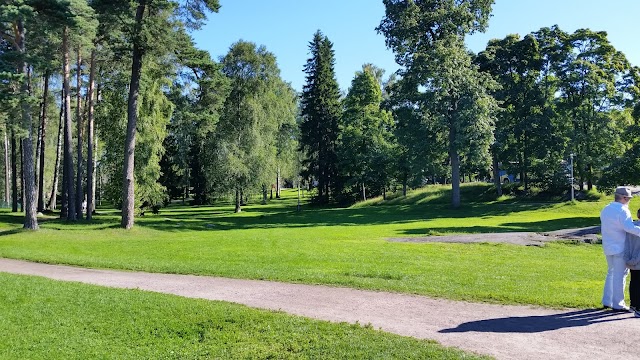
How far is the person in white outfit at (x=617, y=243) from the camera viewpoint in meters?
7.93

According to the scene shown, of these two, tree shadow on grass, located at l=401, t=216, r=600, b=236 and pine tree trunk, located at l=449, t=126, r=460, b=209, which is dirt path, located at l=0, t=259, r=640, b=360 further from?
pine tree trunk, located at l=449, t=126, r=460, b=209

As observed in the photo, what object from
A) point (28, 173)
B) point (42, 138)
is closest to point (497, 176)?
point (28, 173)

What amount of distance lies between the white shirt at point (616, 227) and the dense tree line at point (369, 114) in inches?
861

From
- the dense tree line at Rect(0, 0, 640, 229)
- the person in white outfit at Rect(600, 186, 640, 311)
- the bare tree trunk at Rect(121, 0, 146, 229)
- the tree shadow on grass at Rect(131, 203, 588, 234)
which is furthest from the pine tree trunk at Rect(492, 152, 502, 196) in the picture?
the person in white outfit at Rect(600, 186, 640, 311)

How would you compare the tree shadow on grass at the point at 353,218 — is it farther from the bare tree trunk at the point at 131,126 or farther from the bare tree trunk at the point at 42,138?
the bare tree trunk at the point at 42,138

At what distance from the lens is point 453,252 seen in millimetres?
16797

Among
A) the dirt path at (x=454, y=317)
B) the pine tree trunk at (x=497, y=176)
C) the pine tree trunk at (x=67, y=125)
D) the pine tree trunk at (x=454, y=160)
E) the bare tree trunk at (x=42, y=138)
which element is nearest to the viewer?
the dirt path at (x=454, y=317)

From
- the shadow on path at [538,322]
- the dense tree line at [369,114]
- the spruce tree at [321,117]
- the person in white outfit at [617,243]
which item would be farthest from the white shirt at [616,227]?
the spruce tree at [321,117]

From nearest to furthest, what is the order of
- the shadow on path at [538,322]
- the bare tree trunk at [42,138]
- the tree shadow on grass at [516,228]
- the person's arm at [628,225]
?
1. the shadow on path at [538,322]
2. the person's arm at [628,225]
3. the tree shadow on grass at [516,228]
4. the bare tree trunk at [42,138]

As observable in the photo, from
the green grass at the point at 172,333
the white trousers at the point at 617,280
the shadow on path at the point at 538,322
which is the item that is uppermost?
the white trousers at the point at 617,280

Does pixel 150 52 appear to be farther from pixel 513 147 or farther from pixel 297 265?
pixel 513 147

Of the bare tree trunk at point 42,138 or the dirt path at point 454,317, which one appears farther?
the bare tree trunk at point 42,138

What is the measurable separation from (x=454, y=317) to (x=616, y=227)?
299 centimetres

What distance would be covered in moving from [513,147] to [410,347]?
142ft
